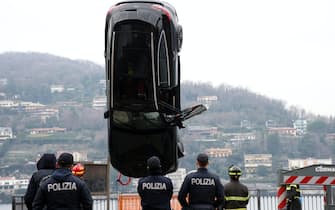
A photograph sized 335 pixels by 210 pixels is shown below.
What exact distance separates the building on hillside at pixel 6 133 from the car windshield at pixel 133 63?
71.4m

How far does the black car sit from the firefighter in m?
3.16

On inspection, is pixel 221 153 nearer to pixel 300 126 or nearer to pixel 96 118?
pixel 300 126

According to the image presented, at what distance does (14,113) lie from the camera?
10950cm

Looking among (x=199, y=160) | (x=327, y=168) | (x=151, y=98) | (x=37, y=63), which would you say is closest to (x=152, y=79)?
(x=151, y=98)

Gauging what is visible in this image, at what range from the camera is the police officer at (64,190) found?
10.8 meters

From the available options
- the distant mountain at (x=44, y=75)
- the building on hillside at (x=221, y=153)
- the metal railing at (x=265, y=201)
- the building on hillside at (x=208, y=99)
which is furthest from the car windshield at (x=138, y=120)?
the distant mountain at (x=44, y=75)

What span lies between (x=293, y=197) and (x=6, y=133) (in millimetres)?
77361

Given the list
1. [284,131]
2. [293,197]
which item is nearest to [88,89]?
[284,131]

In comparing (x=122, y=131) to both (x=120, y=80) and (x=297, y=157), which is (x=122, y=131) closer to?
(x=120, y=80)

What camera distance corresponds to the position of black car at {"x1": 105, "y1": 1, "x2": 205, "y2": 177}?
19306 mm

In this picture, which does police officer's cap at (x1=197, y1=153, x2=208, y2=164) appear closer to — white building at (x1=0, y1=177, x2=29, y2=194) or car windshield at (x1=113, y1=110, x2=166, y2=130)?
car windshield at (x1=113, y1=110, x2=166, y2=130)

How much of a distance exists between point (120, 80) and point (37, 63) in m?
140

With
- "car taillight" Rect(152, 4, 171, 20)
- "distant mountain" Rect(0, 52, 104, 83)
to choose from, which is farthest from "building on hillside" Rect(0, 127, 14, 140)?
"car taillight" Rect(152, 4, 171, 20)

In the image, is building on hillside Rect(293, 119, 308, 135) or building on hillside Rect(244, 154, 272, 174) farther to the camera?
building on hillside Rect(293, 119, 308, 135)
